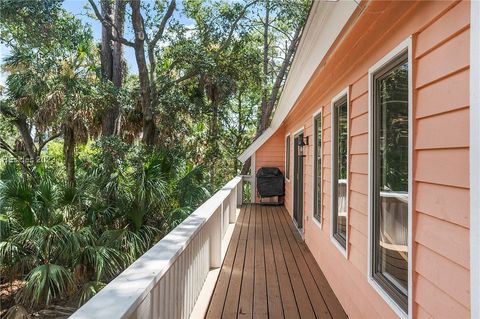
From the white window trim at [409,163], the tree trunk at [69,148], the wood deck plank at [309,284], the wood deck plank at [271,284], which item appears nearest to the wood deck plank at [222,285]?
the wood deck plank at [271,284]

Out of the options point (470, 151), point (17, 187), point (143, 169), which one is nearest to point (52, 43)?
point (143, 169)

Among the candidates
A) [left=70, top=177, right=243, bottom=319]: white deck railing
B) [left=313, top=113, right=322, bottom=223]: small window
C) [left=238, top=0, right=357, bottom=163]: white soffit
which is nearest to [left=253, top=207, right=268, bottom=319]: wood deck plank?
[left=70, top=177, right=243, bottom=319]: white deck railing

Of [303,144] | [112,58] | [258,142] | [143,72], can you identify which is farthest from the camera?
[258,142]

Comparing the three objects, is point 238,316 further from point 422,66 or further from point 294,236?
point 294,236

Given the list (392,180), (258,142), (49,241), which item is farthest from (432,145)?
(258,142)

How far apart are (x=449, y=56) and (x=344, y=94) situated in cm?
182

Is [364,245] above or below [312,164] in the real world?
below

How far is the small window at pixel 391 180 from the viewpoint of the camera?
6.40 ft

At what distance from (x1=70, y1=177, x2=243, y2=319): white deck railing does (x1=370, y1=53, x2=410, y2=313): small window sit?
1252 mm

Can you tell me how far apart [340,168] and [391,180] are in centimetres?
141

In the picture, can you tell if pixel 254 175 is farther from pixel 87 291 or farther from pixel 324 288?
pixel 324 288

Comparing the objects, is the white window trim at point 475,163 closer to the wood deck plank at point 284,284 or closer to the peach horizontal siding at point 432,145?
the peach horizontal siding at point 432,145

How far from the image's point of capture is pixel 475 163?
1176 mm

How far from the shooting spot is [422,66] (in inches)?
66.6
